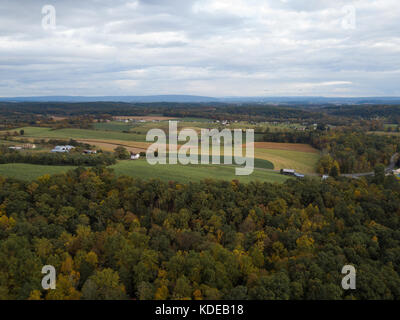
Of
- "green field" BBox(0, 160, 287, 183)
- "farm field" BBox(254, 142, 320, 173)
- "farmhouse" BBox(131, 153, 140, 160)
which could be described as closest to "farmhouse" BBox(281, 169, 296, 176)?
"farm field" BBox(254, 142, 320, 173)

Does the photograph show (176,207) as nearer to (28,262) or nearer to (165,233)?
(165,233)

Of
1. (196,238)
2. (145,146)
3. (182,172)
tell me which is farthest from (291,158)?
(196,238)

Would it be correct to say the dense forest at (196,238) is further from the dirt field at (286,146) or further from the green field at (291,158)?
the dirt field at (286,146)

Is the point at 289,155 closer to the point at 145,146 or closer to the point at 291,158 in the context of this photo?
the point at 291,158
